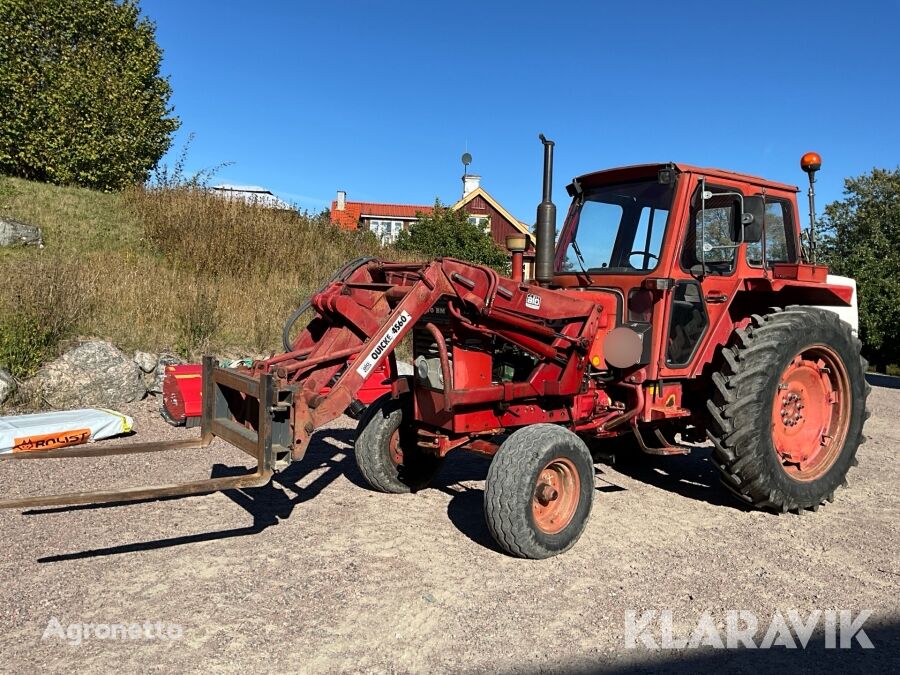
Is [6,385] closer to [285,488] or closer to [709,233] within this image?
[285,488]

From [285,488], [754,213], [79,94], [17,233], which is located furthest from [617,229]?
[79,94]

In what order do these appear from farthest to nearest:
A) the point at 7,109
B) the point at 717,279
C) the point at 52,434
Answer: the point at 7,109 < the point at 52,434 < the point at 717,279

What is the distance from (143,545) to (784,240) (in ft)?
16.7

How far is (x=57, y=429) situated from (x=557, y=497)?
15.3 feet

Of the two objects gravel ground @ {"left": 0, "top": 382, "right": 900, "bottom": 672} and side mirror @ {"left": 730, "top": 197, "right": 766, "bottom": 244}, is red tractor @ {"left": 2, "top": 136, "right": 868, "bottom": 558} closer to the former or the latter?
side mirror @ {"left": 730, "top": 197, "right": 766, "bottom": 244}

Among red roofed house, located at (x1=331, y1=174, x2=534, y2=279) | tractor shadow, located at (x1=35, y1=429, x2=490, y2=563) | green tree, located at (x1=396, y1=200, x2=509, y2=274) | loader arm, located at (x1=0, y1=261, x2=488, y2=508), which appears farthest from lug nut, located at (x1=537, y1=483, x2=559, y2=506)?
red roofed house, located at (x1=331, y1=174, x2=534, y2=279)

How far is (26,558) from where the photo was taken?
12.8 feet

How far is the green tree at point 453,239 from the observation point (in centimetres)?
2408

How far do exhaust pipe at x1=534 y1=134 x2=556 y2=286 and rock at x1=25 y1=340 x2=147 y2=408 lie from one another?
5.49 metres

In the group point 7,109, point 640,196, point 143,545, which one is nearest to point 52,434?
point 143,545

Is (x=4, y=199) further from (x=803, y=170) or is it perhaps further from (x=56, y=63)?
(x=803, y=170)

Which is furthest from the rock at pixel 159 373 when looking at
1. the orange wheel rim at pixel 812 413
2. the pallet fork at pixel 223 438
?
the orange wheel rim at pixel 812 413

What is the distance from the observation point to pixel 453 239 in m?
24.8

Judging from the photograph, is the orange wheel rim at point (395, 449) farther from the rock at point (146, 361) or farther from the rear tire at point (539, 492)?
the rock at point (146, 361)
